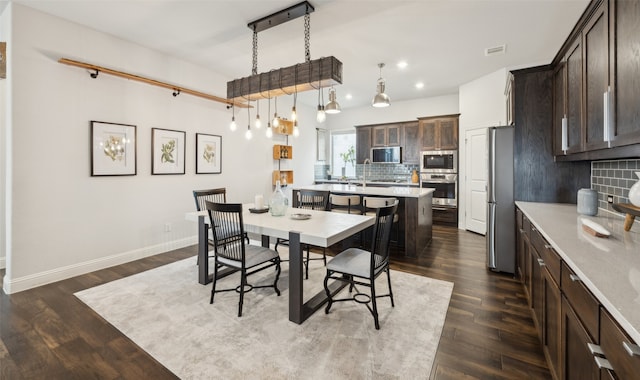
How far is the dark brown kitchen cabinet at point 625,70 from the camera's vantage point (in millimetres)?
1485

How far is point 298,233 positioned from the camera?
2.33 m

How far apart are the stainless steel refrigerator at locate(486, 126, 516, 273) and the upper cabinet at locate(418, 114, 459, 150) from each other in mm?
2922

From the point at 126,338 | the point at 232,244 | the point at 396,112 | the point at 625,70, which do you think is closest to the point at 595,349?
the point at 625,70

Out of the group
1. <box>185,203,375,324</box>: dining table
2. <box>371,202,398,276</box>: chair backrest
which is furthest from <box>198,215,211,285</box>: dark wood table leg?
<box>371,202,398,276</box>: chair backrest

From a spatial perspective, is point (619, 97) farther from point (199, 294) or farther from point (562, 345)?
point (199, 294)

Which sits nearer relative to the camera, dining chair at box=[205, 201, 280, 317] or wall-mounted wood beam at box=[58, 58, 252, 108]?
dining chair at box=[205, 201, 280, 317]

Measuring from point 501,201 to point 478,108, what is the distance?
115 inches

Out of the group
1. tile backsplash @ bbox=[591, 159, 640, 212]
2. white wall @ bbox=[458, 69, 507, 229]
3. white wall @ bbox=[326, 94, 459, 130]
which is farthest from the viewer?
white wall @ bbox=[326, 94, 459, 130]

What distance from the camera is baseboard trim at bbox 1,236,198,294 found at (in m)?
3.00

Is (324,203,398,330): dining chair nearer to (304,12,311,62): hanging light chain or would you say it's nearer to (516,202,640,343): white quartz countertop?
(516,202,640,343): white quartz countertop

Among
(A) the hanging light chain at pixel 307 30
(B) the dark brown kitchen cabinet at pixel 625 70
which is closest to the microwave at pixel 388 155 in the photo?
(A) the hanging light chain at pixel 307 30

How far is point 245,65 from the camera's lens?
4.73 metres

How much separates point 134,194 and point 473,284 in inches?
176

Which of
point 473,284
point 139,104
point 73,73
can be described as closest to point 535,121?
point 473,284
